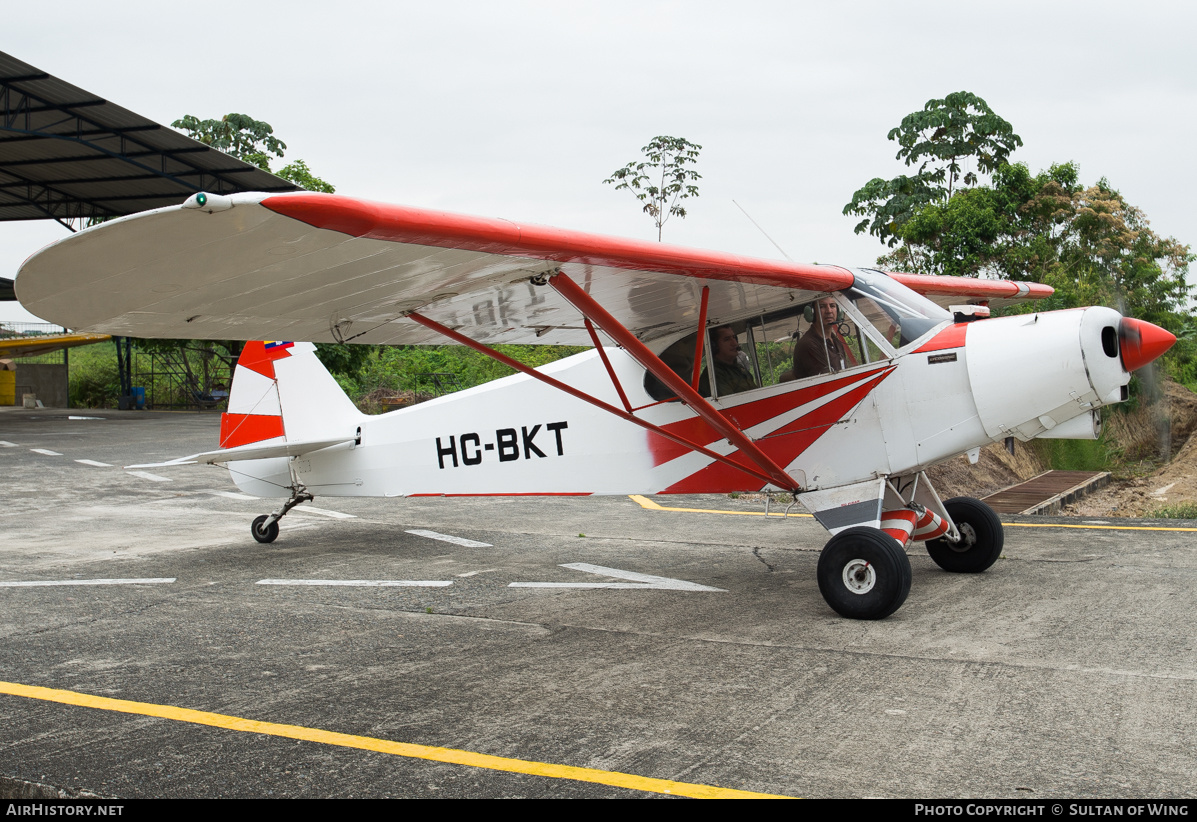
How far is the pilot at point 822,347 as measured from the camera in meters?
6.26

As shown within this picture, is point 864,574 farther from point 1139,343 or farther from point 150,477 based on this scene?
point 150,477

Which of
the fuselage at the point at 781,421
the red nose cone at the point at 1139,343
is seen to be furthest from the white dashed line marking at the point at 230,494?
the red nose cone at the point at 1139,343

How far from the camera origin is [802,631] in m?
5.23

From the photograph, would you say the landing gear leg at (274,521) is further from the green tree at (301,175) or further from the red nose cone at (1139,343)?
the green tree at (301,175)

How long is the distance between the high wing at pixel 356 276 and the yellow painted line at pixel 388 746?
5.82 ft

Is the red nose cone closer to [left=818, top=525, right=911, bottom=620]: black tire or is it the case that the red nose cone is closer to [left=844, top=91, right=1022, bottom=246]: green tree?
[left=818, top=525, right=911, bottom=620]: black tire

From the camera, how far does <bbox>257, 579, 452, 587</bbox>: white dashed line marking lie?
22.3 ft

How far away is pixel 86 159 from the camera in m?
25.7

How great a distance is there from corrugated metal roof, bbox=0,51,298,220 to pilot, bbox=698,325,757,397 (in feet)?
65.6

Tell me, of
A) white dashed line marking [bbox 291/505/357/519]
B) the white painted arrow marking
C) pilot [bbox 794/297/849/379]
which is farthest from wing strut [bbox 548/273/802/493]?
white dashed line marking [bbox 291/505/357/519]

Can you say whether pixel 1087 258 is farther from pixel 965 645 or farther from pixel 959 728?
pixel 959 728

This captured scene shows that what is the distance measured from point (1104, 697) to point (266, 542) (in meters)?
7.24

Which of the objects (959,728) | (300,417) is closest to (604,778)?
(959,728)

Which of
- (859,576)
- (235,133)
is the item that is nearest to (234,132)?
(235,133)
